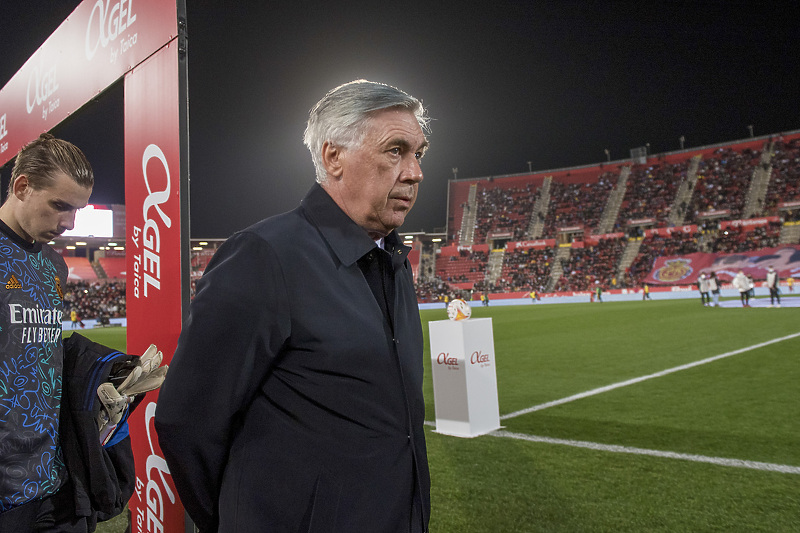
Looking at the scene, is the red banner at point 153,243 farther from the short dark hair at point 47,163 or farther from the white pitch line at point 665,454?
the white pitch line at point 665,454

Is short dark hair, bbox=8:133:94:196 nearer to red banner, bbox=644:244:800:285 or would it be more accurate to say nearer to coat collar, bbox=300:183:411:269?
coat collar, bbox=300:183:411:269

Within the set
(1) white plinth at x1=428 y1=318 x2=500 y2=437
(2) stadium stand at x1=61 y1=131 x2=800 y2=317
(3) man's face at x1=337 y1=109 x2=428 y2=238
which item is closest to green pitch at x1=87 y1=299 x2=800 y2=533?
(1) white plinth at x1=428 y1=318 x2=500 y2=437

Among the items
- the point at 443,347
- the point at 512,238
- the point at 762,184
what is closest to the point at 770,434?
the point at 443,347

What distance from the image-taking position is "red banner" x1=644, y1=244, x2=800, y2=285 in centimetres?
3950

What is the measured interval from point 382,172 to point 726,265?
4785cm

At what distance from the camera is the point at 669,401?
7.05 m

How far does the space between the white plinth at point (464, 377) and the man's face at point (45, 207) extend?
4.18m

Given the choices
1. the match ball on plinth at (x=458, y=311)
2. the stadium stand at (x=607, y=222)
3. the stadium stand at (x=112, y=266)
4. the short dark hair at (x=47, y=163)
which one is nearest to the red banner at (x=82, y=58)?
the short dark hair at (x=47, y=163)

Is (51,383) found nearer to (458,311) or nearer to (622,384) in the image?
(458,311)

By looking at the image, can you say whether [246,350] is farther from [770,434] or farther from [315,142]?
[770,434]

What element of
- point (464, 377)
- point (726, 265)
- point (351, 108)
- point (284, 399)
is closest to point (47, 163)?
point (351, 108)

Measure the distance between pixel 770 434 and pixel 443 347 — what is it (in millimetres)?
3270

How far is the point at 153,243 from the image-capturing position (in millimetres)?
2391

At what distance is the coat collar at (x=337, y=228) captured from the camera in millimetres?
1433
